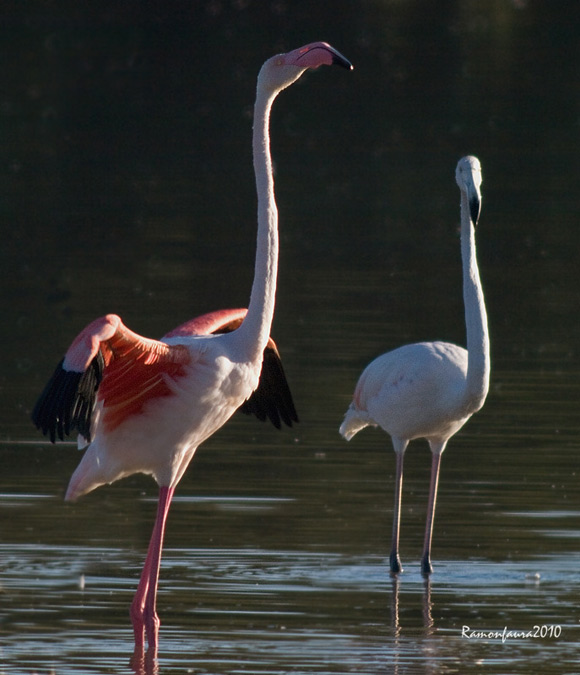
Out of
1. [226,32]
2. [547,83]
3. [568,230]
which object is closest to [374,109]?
[547,83]

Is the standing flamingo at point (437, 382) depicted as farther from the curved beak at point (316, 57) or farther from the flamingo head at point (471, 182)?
the curved beak at point (316, 57)

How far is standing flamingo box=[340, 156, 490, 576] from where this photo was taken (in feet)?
31.0

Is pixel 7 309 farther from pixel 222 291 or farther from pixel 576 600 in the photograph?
pixel 576 600

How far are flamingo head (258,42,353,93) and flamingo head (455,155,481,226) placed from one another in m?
1.74

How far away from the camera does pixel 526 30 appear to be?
44.6m

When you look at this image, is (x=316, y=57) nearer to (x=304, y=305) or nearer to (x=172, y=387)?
(x=172, y=387)

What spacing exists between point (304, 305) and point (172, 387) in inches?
359

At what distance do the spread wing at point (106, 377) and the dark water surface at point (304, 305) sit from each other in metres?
0.87

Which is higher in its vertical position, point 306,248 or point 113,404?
point 113,404

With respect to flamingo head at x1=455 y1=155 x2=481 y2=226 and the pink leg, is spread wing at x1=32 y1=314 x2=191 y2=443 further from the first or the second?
flamingo head at x1=455 y1=155 x2=481 y2=226

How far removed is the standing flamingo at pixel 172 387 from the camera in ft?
25.9

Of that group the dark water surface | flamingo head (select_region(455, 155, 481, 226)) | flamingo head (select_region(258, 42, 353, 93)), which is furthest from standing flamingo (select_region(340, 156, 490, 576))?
flamingo head (select_region(258, 42, 353, 93))

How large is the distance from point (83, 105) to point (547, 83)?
31.4 feet

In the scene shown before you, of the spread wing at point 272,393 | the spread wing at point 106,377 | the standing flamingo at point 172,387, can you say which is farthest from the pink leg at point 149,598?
the spread wing at point 272,393
